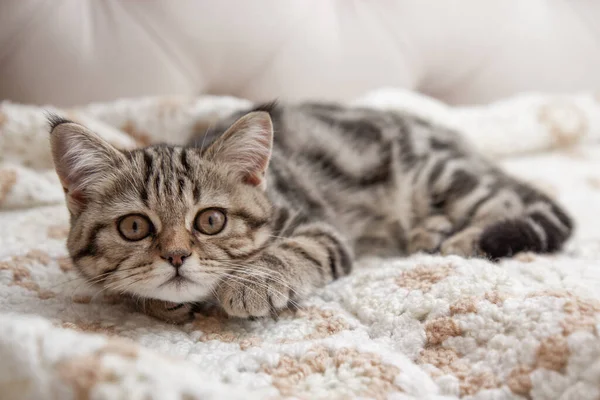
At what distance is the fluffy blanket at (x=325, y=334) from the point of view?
499mm

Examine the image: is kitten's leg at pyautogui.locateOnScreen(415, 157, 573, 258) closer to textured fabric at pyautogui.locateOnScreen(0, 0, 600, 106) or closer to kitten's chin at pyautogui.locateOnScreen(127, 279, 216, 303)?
kitten's chin at pyautogui.locateOnScreen(127, 279, 216, 303)

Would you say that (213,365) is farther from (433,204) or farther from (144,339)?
(433,204)

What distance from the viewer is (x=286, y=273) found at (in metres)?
0.88

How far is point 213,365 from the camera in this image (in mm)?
641

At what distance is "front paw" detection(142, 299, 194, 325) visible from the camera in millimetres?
823

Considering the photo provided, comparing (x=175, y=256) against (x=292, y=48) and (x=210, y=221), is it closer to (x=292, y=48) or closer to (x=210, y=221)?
(x=210, y=221)

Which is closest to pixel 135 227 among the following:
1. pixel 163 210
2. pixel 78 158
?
pixel 163 210

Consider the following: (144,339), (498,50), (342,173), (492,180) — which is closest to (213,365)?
(144,339)

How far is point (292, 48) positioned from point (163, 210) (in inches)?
42.7

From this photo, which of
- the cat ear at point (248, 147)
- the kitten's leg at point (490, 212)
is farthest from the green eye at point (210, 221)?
the kitten's leg at point (490, 212)

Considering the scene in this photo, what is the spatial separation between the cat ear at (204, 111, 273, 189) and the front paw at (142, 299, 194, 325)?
0.90 ft

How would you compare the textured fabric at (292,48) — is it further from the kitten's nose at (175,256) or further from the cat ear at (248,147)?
the kitten's nose at (175,256)

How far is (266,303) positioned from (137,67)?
3.44 ft

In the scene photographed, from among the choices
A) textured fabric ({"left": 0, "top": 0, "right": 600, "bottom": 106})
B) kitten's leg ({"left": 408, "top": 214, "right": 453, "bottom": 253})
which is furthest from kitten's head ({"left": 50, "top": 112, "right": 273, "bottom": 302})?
textured fabric ({"left": 0, "top": 0, "right": 600, "bottom": 106})
